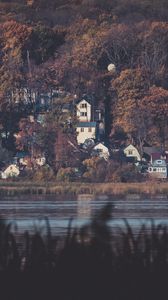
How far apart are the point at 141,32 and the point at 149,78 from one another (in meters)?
14.0

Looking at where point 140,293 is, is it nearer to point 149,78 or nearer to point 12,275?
point 12,275

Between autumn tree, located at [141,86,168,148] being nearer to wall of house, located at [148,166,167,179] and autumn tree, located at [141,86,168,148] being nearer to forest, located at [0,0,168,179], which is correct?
forest, located at [0,0,168,179]

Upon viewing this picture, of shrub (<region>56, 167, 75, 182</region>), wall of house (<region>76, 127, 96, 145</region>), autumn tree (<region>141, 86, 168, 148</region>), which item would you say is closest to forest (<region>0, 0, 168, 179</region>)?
autumn tree (<region>141, 86, 168, 148</region>)

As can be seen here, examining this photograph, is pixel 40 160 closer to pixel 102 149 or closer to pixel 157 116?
pixel 102 149

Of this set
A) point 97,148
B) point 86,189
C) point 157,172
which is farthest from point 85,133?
point 86,189

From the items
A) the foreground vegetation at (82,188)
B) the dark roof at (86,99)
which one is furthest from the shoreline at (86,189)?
the dark roof at (86,99)

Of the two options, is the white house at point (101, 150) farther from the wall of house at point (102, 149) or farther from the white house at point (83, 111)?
the white house at point (83, 111)

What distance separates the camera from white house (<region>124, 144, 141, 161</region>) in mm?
82812

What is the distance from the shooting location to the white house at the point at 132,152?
272ft

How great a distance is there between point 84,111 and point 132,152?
32.0 ft

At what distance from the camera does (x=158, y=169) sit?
3162 inches

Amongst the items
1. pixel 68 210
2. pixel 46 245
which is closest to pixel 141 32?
pixel 68 210

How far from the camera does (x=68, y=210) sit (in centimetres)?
4053

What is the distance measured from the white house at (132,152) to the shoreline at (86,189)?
454 inches
